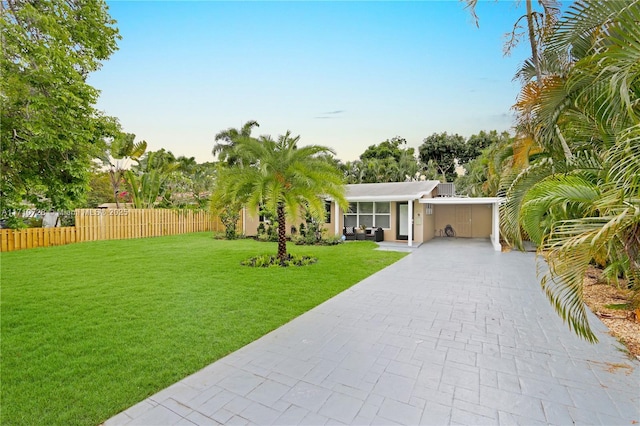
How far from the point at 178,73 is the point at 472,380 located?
14.2 m

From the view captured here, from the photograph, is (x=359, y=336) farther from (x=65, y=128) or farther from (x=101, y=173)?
(x=101, y=173)

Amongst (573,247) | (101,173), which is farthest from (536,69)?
(101,173)

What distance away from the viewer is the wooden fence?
44.8 feet

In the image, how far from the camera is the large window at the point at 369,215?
1762cm

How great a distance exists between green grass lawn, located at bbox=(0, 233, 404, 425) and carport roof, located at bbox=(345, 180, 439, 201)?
568 cm

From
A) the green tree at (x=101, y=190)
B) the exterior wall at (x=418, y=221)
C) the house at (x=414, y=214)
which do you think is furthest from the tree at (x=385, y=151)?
the green tree at (x=101, y=190)

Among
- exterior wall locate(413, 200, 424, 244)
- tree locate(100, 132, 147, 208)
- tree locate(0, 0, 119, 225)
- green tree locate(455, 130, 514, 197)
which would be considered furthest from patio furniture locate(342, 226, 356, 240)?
tree locate(100, 132, 147, 208)

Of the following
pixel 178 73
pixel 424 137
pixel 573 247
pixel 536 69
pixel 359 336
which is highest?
pixel 424 137

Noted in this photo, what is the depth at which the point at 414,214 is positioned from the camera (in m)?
16.8

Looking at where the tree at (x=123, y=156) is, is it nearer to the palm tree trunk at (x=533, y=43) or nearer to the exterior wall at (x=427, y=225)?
the exterior wall at (x=427, y=225)

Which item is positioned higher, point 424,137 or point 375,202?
point 424,137

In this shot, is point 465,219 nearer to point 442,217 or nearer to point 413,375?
point 442,217

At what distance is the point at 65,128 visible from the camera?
365cm

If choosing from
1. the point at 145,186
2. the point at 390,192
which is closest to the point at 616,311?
the point at 390,192
